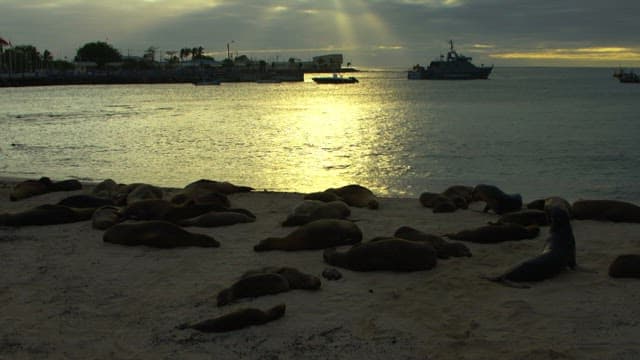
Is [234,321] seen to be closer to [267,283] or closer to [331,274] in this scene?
[267,283]

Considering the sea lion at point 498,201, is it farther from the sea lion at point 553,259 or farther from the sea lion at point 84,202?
the sea lion at point 84,202

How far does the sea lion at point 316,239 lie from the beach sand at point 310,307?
0.14 m

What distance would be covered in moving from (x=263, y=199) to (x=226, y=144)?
64.2ft

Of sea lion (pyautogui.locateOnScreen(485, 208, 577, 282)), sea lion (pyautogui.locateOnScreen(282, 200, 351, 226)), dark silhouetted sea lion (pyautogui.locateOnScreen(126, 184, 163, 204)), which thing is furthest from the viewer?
dark silhouetted sea lion (pyautogui.locateOnScreen(126, 184, 163, 204))

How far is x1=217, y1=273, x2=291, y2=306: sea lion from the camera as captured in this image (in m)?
7.15

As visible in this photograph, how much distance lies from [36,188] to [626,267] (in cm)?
1187

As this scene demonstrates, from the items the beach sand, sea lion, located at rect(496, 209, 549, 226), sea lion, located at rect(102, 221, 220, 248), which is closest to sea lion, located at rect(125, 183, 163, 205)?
the beach sand

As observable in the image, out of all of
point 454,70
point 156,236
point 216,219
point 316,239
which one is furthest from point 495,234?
point 454,70

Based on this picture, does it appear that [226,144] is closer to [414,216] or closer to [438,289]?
[414,216]

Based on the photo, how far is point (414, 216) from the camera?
12.4 metres

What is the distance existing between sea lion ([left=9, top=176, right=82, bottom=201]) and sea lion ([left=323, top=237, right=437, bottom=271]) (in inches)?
350

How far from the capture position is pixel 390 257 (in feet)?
27.1

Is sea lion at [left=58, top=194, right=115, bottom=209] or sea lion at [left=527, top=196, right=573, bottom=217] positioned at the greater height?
sea lion at [left=527, top=196, right=573, bottom=217]

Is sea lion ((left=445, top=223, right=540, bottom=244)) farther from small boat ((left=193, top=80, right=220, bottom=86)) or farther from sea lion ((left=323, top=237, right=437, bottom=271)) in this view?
small boat ((left=193, top=80, right=220, bottom=86))
